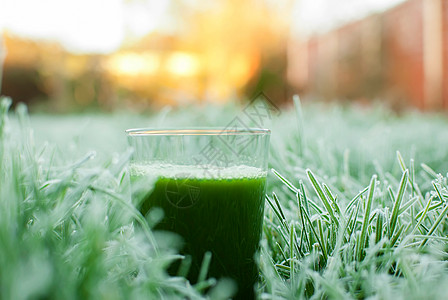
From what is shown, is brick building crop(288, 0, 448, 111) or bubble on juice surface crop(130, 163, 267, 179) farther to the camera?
brick building crop(288, 0, 448, 111)

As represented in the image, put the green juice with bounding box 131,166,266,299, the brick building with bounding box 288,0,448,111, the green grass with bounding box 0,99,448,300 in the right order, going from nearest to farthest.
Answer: the green grass with bounding box 0,99,448,300 → the green juice with bounding box 131,166,266,299 → the brick building with bounding box 288,0,448,111

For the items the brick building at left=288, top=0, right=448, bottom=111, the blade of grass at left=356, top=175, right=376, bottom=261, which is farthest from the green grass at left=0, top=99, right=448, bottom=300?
the brick building at left=288, top=0, right=448, bottom=111

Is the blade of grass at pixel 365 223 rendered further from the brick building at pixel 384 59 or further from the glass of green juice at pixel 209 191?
the brick building at pixel 384 59

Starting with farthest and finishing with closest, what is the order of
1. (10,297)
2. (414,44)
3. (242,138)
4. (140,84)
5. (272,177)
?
(140,84), (414,44), (272,177), (242,138), (10,297)

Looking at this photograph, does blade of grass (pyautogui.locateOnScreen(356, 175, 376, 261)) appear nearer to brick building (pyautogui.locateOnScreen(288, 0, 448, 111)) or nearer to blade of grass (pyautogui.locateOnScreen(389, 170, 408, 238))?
blade of grass (pyautogui.locateOnScreen(389, 170, 408, 238))

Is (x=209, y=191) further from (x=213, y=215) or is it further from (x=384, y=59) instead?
(x=384, y=59)

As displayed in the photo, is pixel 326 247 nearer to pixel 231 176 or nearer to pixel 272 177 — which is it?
pixel 231 176

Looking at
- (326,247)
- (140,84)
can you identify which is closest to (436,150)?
(326,247)
